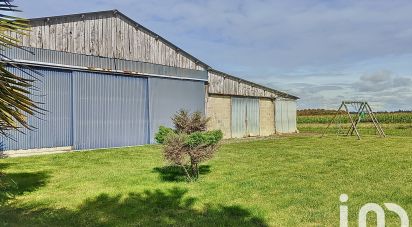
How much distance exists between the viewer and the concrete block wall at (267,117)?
1170 inches

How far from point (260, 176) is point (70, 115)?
10.3 m

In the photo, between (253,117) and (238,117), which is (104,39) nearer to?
(238,117)

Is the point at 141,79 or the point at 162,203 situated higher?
the point at 141,79

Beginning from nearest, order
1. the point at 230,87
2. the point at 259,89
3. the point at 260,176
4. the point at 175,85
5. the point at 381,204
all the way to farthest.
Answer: the point at 381,204
the point at 260,176
the point at 175,85
the point at 230,87
the point at 259,89

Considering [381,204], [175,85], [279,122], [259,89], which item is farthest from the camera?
[279,122]

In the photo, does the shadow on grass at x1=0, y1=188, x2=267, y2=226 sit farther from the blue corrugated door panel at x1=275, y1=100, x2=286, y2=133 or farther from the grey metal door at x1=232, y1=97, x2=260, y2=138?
the blue corrugated door panel at x1=275, y1=100, x2=286, y2=133

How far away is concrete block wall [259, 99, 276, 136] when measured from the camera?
2972cm

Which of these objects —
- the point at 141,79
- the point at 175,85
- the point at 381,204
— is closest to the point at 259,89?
the point at 175,85

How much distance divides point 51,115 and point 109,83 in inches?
144

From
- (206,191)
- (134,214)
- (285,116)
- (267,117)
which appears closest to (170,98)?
(267,117)

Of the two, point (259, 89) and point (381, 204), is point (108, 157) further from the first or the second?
point (259, 89)

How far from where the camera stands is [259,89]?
29359mm

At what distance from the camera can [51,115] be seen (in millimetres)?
16891

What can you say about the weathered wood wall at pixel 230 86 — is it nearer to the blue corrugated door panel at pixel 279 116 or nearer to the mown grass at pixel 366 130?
the blue corrugated door panel at pixel 279 116
